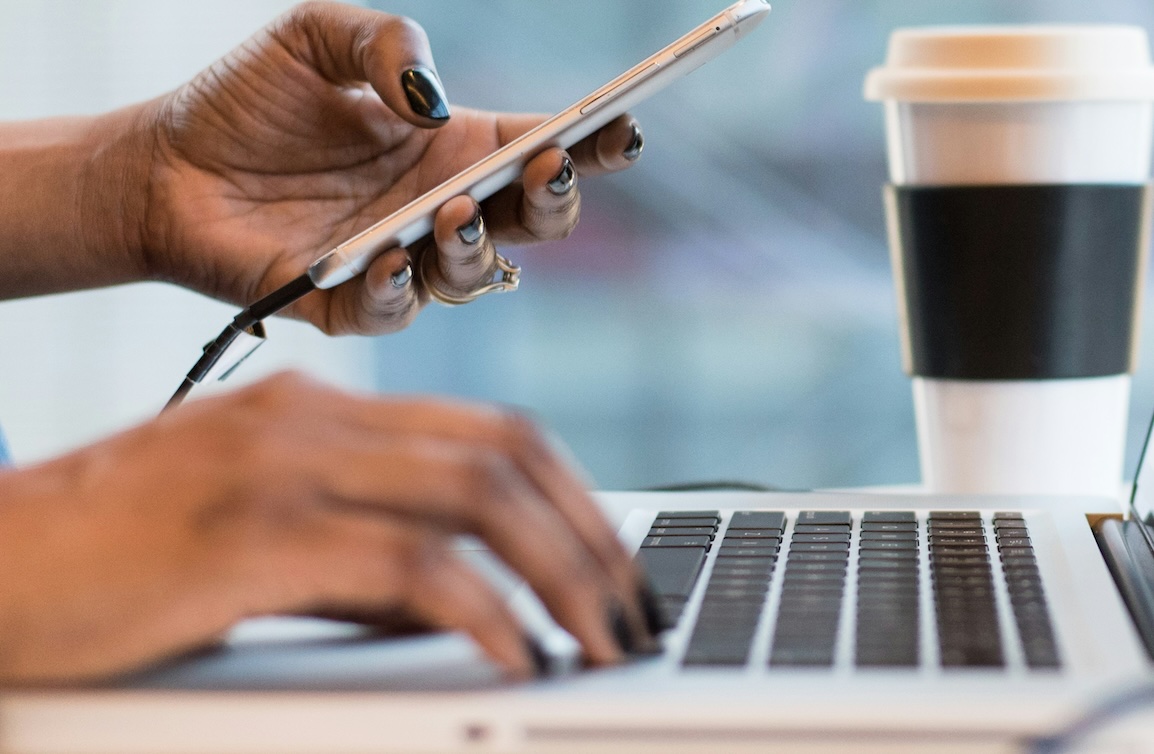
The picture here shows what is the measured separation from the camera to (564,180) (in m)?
0.60

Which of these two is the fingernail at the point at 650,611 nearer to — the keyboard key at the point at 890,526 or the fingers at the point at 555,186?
the keyboard key at the point at 890,526

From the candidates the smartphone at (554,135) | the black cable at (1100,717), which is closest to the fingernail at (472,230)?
the smartphone at (554,135)

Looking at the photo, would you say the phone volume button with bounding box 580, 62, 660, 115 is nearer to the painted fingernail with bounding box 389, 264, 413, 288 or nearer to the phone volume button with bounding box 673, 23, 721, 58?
the phone volume button with bounding box 673, 23, 721, 58

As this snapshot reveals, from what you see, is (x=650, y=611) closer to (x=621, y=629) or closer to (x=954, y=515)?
(x=621, y=629)

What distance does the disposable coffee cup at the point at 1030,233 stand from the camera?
66 cm

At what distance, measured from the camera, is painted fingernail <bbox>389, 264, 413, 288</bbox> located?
61cm

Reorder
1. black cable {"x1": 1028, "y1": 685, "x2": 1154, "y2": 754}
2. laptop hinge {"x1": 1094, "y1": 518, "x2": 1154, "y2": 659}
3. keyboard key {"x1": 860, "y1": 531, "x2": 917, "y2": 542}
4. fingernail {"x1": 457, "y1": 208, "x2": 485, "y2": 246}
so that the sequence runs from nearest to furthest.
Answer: black cable {"x1": 1028, "y1": 685, "x2": 1154, "y2": 754}, laptop hinge {"x1": 1094, "y1": 518, "x2": 1154, "y2": 659}, keyboard key {"x1": 860, "y1": 531, "x2": 917, "y2": 542}, fingernail {"x1": 457, "y1": 208, "x2": 485, "y2": 246}

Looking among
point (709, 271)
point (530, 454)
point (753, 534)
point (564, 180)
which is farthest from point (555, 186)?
point (709, 271)

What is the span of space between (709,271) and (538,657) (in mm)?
2070

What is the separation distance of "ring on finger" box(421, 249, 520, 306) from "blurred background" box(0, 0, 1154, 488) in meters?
1.36

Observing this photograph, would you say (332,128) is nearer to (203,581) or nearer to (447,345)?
(203,581)

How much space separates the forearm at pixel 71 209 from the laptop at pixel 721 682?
424 millimetres

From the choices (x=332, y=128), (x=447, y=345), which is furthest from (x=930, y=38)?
(x=447, y=345)

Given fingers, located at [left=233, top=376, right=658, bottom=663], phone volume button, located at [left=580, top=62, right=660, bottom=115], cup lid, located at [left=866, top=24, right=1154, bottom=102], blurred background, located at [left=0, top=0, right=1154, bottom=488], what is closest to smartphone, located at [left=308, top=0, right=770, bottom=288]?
phone volume button, located at [left=580, top=62, right=660, bottom=115]
